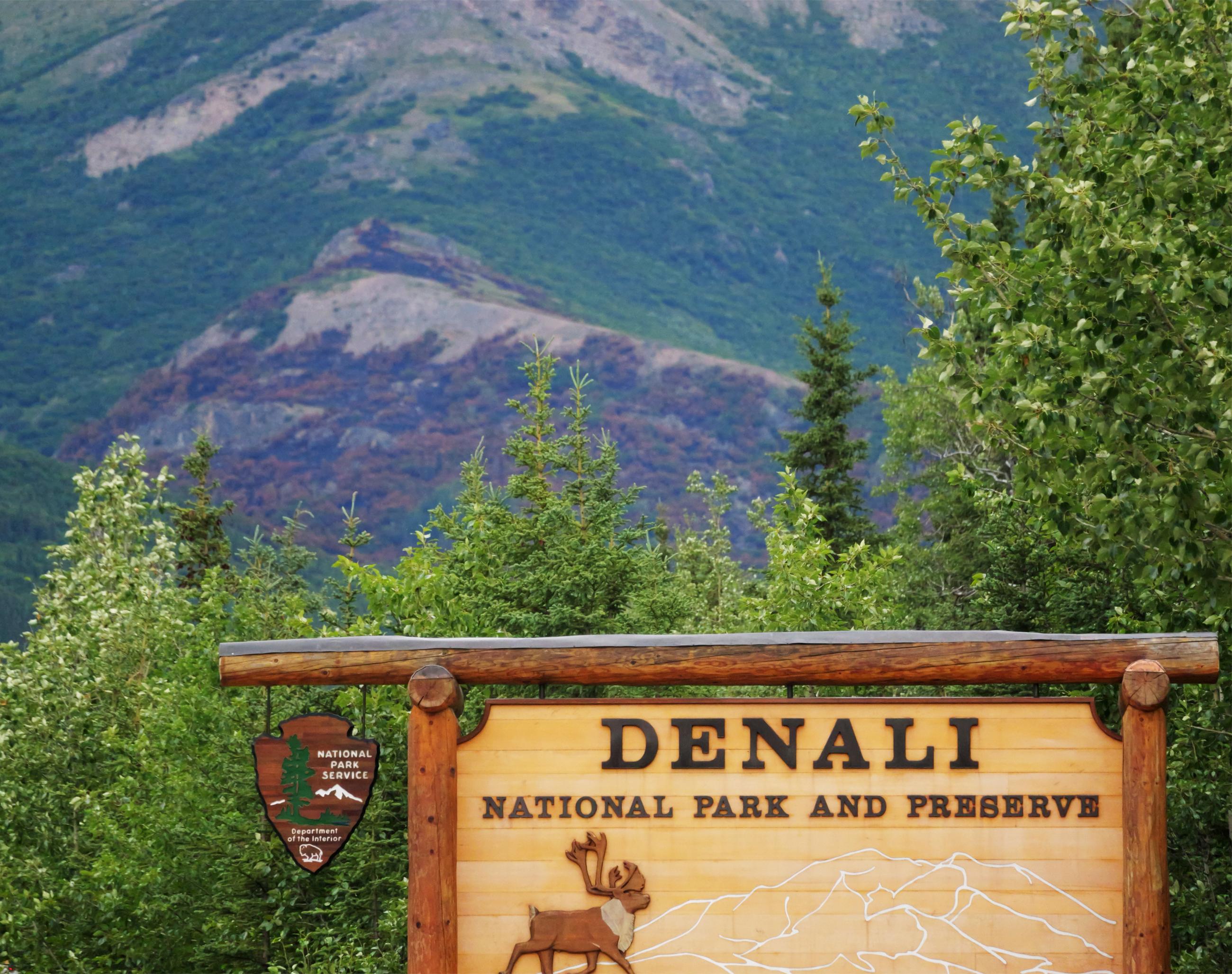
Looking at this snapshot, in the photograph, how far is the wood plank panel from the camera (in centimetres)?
724

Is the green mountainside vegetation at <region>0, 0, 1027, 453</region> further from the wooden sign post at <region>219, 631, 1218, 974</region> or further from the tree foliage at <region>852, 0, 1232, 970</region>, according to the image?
the wooden sign post at <region>219, 631, 1218, 974</region>

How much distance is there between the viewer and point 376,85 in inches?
7485

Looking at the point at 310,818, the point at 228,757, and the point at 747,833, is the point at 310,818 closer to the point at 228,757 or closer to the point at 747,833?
the point at 747,833

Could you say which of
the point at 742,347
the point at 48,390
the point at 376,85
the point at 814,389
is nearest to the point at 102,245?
the point at 48,390

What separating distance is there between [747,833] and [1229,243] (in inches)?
205

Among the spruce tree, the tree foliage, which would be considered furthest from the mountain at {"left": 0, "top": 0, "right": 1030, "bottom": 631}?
the tree foliage

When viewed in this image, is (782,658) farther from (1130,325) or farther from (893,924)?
(1130,325)

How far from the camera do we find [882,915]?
7.26 meters

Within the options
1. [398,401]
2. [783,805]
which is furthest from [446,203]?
[783,805]

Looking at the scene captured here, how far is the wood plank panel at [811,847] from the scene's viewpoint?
7.24m

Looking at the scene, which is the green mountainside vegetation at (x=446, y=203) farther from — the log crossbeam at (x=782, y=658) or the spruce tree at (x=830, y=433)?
the log crossbeam at (x=782, y=658)

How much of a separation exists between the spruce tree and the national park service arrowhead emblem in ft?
65.1

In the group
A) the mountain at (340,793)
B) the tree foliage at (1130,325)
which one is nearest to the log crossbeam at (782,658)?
the mountain at (340,793)

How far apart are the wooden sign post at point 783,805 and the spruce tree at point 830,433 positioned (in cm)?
1941
